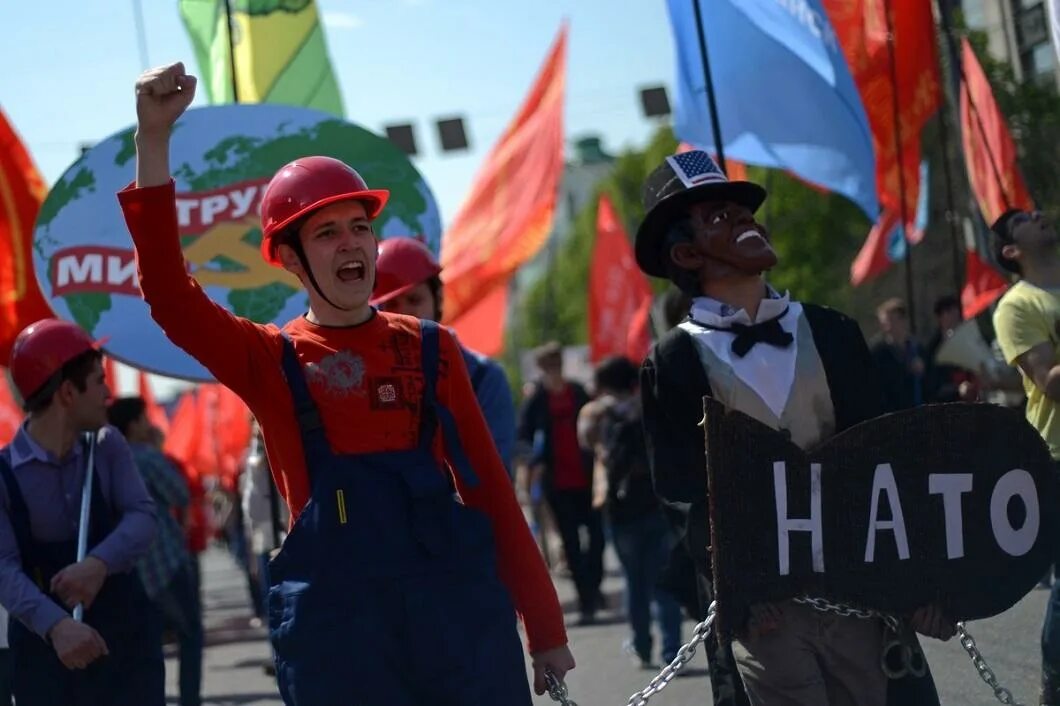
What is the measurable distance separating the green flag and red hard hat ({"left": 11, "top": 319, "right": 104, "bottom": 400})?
570cm

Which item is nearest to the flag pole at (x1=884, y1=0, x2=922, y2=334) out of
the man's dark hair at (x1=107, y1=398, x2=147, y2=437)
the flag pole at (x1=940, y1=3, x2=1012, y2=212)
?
the flag pole at (x1=940, y1=3, x2=1012, y2=212)

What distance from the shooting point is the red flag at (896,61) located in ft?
40.1

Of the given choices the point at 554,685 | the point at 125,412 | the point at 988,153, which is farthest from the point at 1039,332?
the point at 988,153

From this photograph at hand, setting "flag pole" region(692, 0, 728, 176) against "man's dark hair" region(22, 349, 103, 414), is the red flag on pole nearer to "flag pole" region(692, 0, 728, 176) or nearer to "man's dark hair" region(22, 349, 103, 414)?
"flag pole" region(692, 0, 728, 176)

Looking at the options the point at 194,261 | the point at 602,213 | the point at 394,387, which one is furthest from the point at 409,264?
the point at 602,213

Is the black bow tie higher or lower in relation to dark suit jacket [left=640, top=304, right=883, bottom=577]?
higher

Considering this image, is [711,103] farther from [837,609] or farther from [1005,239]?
[837,609]

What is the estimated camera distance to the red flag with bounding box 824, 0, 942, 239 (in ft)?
40.1

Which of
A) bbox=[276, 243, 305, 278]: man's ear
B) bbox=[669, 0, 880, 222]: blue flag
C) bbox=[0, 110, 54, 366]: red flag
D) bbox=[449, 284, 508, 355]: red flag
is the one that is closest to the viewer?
bbox=[276, 243, 305, 278]: man's ear

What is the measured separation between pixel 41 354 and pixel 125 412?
449cm

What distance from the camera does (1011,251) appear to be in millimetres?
6473

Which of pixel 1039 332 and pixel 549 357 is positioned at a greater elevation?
pixel 1039 332

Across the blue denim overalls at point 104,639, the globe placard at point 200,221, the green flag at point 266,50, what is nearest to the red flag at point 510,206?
the green flag at point 266,50

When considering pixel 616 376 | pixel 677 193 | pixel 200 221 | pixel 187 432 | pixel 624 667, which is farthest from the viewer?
pixel 187 432
